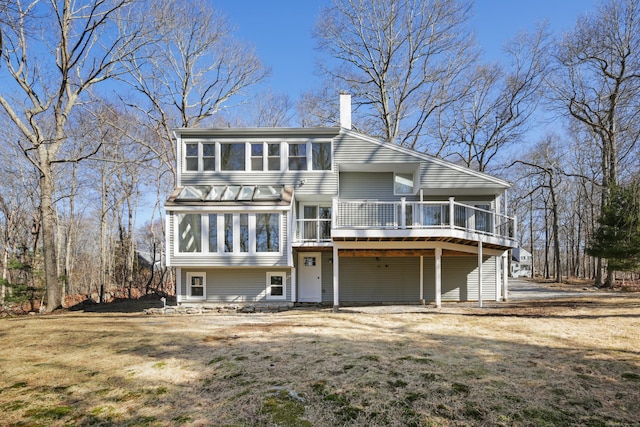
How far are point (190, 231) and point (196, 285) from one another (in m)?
2.20

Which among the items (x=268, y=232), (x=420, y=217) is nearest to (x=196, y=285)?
(x=268, y=232)

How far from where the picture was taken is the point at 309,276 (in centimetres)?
1545

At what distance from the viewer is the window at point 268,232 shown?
13.9m

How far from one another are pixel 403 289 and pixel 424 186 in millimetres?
4294

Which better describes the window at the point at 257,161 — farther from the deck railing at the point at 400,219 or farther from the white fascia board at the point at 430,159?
the white fascia board at the point at 430,159

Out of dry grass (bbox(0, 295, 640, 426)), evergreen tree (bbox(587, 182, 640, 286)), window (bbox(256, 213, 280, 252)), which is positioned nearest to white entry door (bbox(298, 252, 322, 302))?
window (bbox(256, 213, 280, 252))

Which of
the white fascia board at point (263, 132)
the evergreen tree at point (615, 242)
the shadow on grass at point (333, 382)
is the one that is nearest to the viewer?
the shadow on grass at point (333, 382)

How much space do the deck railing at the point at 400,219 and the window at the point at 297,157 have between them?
7.29 feet

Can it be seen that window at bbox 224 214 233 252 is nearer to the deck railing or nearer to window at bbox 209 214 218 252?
window at bbox 209 214 218 252

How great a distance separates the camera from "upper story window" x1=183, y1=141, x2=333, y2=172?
1519 cm

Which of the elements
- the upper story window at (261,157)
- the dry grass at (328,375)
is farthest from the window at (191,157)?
the dry grass at (328,375)

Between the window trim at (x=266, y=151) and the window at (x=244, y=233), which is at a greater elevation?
the window trim at (x=266, y=151)

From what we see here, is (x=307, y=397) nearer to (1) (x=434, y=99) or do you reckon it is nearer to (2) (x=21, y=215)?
(1) (x=434, y=99)

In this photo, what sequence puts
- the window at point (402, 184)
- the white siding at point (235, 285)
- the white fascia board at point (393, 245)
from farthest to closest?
the window at point (402, 184) → the white siding at point (235, 285) → the white fascia board at point (393, 245)
